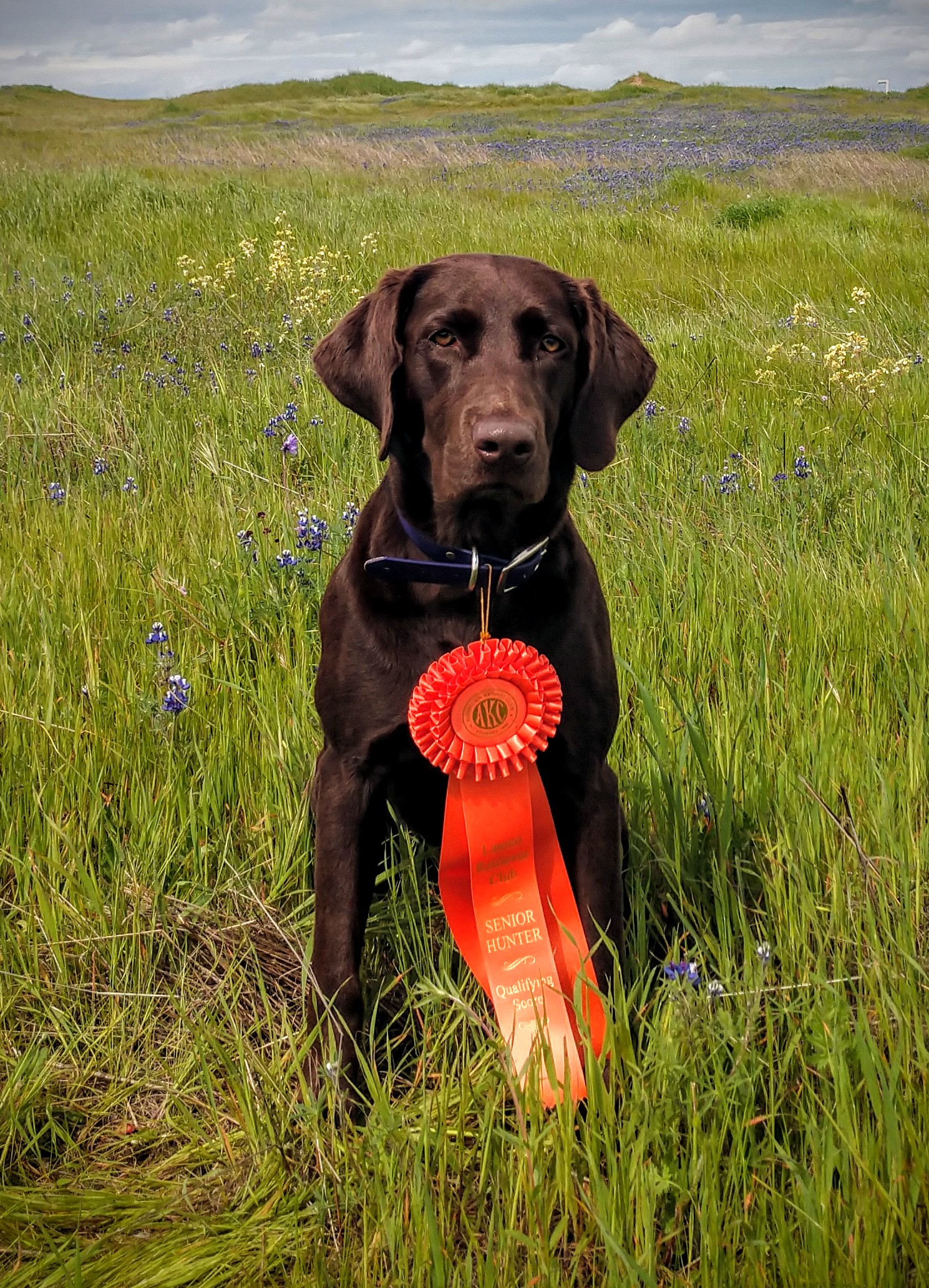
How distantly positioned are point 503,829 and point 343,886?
35cm

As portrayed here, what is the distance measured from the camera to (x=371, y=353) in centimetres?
218

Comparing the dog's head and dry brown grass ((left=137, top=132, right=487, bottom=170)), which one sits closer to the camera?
the dog's head

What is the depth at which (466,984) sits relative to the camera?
198cm

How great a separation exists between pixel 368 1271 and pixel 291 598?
1912 mm

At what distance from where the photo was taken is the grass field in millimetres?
1402

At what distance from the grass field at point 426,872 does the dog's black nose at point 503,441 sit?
64 centimetres

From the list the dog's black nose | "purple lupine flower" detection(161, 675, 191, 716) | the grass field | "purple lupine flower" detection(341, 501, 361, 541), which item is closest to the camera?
the grass field

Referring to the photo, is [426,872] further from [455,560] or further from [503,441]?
[503,441]

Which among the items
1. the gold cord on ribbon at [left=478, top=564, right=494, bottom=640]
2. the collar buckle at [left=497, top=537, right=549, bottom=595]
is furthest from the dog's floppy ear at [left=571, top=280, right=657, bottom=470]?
the gold cord on ribbon at [left=478, top=564, right=494, bottom=640]

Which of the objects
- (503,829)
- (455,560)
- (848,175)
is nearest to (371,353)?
(455,560)

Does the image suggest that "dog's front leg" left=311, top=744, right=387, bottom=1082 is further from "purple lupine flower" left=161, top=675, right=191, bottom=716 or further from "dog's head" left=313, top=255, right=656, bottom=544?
"dog's head" left=313, top=255, right=656, bottom=544

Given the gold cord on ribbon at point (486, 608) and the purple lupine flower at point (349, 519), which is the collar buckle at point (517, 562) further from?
the purple lupine flower at point (349, 519)

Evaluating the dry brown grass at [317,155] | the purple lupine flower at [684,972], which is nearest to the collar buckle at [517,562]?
the purple lupine flower at [684,972]

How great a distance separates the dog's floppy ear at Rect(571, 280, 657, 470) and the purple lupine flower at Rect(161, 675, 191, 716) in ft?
3.44
